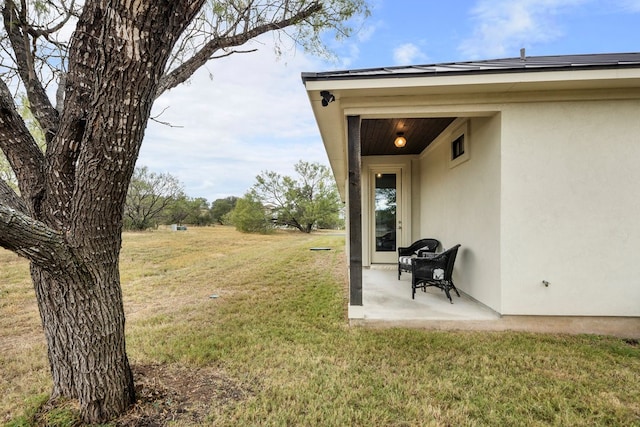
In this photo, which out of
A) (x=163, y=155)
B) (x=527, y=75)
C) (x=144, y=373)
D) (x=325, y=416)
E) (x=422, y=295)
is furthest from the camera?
(x=163, y=155)

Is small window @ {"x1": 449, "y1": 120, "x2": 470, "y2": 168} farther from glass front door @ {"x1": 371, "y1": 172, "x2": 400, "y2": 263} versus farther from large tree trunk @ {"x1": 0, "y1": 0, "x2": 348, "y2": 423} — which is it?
large tree trunk @ {"x1": 0, "y1": 0, "x2": 348, "y2": 423}

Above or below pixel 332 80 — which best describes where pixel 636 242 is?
below

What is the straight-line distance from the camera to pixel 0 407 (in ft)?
7.59

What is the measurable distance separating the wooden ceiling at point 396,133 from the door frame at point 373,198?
267mm

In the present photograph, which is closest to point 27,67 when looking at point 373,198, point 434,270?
point 434,270

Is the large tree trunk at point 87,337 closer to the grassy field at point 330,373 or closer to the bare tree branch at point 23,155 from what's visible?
the grassy field at point 330,373

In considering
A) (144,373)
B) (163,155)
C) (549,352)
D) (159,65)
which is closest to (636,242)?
(549,352)

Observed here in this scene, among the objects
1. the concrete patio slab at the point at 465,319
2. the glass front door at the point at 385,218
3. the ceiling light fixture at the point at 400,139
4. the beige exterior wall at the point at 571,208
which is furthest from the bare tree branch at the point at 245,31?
the glass front door at the point at 385,218

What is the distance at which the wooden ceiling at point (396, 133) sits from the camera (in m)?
5.10

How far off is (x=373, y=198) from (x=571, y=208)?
427cm

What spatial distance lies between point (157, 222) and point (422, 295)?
26.6m

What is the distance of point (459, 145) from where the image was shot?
205 inches

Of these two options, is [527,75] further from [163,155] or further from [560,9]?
[163,155]

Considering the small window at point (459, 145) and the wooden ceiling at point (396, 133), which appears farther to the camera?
the wooden ceiling at point (396, 133)
